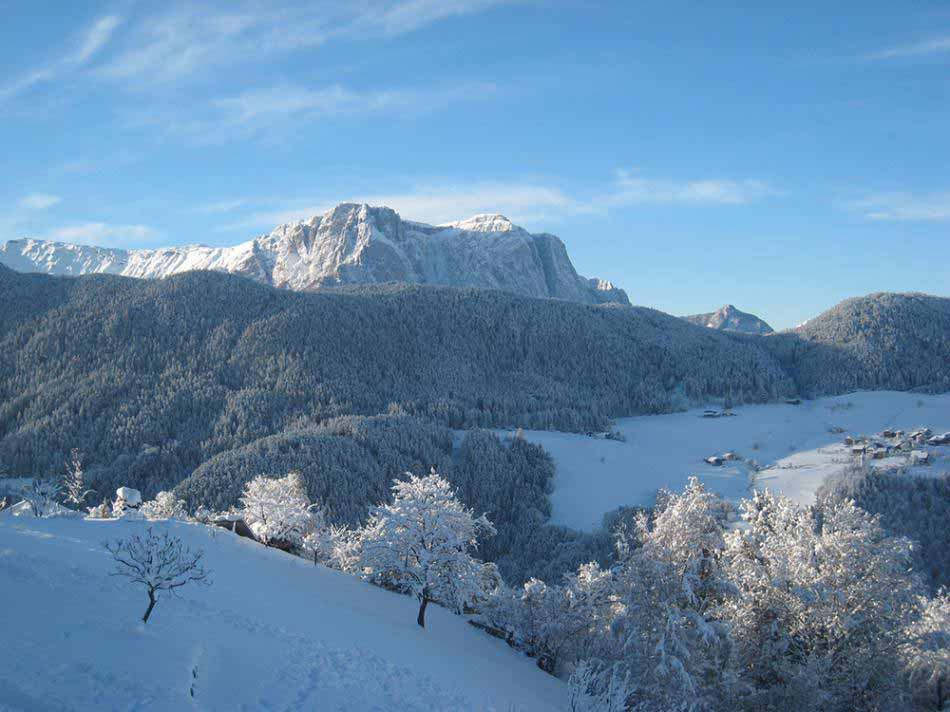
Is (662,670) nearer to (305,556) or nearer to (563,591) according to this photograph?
(563,591)

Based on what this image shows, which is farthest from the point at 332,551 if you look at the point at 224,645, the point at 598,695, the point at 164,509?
the point at 598,695

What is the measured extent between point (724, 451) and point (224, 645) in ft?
516

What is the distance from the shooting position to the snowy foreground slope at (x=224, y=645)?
2091cm

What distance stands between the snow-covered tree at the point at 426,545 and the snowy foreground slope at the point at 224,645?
2409mm

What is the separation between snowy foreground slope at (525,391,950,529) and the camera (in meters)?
127

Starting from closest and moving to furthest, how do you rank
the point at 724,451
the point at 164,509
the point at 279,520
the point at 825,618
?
the point at 825,618 → the point at 279,520 → the point at 164,509 → the point at 724,451

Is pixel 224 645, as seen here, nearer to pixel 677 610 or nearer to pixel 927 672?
pixel 677 610

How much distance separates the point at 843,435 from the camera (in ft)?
550

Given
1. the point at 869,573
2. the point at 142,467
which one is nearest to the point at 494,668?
the point at 869,573

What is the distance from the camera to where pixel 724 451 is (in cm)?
16512

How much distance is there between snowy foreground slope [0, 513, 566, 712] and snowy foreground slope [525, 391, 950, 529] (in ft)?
276

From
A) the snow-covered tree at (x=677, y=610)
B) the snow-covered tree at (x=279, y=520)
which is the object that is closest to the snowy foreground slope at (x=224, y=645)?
the snow-covered tree at (x=677, y=610)

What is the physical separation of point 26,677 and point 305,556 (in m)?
32.5

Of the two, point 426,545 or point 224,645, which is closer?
point 224,645
